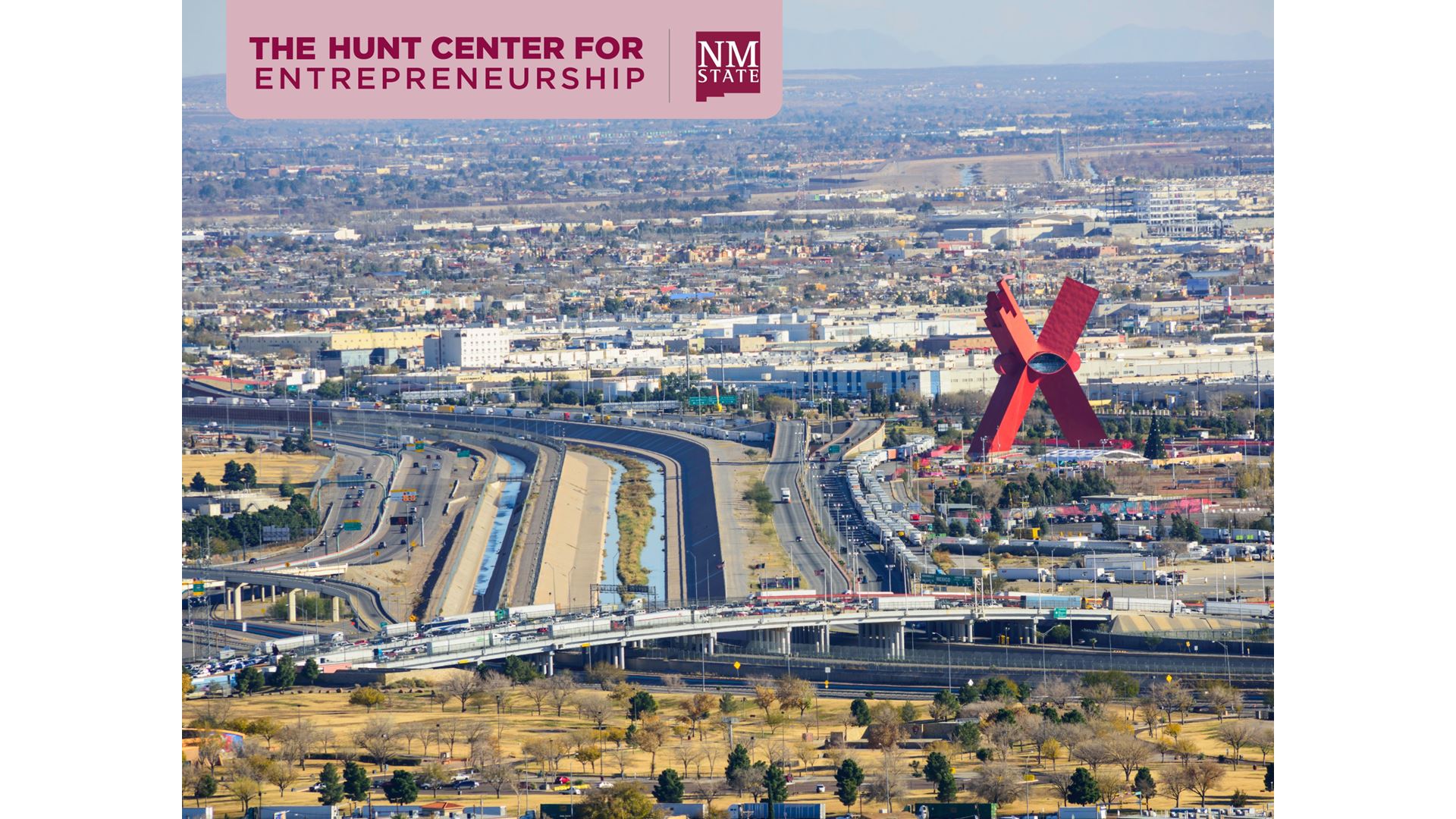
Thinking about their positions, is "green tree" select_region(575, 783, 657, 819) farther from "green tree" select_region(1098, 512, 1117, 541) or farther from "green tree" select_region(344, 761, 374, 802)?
"green tree" select_region(1098, 512, 1117, 541)

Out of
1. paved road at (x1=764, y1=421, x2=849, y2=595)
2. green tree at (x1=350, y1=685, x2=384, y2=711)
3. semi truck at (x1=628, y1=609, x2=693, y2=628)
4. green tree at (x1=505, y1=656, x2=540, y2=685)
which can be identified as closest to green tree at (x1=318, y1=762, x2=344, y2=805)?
green tree at (x1=350, y1=685, x2=384, y2=711)

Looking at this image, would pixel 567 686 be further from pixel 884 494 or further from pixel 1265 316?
pixel 1265 316

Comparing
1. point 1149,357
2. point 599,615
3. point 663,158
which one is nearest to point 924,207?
point 663,158

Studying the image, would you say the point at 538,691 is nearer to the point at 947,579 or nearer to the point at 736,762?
the point at 736,762

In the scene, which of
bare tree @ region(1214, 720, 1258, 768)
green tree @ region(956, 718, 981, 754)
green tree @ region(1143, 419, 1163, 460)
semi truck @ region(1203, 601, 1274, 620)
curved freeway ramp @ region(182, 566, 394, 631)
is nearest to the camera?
bare tree @ region(1214, 720, 1258, 768)

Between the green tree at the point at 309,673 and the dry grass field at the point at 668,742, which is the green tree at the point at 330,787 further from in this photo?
the green tree at the point at 309,673

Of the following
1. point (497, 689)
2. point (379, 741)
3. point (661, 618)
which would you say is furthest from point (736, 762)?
point (661, 618)

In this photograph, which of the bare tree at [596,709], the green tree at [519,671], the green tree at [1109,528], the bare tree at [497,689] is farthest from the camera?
the green tree at [1109,528]

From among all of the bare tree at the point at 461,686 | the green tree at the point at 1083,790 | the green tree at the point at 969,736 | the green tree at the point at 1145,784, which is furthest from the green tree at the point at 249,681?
the green tree at the point at 1145,784
